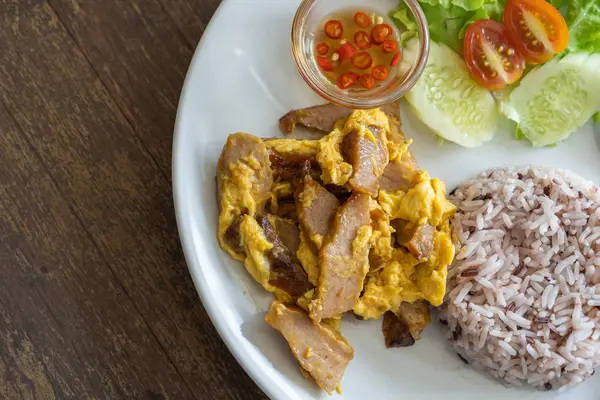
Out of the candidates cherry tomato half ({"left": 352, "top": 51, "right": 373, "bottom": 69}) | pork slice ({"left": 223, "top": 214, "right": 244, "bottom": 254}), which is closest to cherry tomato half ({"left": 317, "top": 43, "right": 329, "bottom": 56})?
cherry tomato half ({"left": 352, "top": 51, "right": 373, "bottom": 69})

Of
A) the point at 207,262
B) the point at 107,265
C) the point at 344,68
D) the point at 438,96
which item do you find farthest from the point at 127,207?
the point at 438,96

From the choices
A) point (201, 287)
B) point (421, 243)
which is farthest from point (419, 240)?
point (201, 287)

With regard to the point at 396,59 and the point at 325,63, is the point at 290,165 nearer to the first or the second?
the point at 325,63

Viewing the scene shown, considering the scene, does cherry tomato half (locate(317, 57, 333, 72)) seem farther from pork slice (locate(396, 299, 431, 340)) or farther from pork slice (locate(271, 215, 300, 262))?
pork slice (locate(396, 299, 431, 340))

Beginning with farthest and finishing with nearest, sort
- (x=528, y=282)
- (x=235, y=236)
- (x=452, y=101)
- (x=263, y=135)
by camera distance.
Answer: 1. (x=452, y=101)
2. (x=263, y=135)
3. (x=528, y=282)
4. (x=235, y=236)

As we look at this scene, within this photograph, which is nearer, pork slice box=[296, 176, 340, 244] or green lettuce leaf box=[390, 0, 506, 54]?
pork slice box=[296, 176, 340, 244]

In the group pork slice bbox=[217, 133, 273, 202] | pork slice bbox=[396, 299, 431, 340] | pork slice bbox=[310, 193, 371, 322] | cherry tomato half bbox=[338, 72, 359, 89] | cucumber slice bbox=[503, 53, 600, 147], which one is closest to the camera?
pork slice bbox=[310, 193, 371, 322]

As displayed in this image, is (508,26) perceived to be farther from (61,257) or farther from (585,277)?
(61,257)
